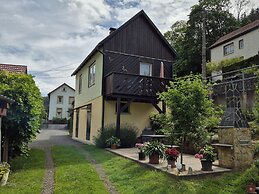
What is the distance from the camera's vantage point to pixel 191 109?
7.31 m

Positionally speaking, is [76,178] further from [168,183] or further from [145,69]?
[145,69]

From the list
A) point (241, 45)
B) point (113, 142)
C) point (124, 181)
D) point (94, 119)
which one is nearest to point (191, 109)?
point (124, 181)

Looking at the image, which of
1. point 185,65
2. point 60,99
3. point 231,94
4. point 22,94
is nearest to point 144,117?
point 231,94

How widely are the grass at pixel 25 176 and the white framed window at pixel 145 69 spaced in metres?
9.12

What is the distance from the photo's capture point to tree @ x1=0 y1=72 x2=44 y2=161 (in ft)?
27.6

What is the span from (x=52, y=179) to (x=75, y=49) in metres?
13.6

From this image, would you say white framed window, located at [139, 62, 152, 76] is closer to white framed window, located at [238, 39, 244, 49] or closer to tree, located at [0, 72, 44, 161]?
tree, located at [0, 72, 44, 161]

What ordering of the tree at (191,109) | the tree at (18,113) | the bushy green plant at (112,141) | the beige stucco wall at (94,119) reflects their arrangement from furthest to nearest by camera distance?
the beige stucco wall at (94,119) → the bushy green plant at (112,141) → the tree at (18,113) → the tree at (191,109)

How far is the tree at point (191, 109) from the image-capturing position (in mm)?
7348

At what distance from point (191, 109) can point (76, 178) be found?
12.6 ft

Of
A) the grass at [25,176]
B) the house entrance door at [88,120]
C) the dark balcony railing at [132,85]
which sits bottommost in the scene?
the grass at [25,176]

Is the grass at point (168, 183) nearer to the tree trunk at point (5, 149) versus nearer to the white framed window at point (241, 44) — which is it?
the tree trunk at point (5, 149)

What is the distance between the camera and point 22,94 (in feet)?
28.9

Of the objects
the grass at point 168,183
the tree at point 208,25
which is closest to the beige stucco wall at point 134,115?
the grass at point 168,183
